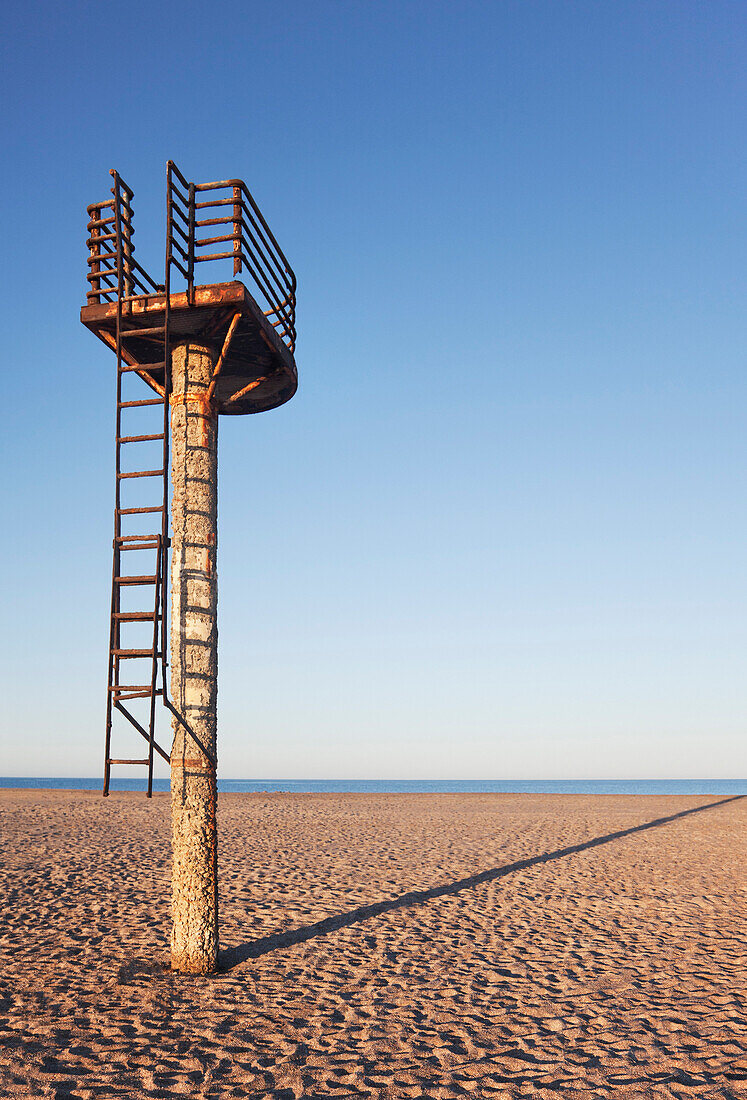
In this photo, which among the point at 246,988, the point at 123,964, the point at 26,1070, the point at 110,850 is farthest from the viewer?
the point at 110,850

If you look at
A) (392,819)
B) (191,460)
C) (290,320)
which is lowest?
(392,819)

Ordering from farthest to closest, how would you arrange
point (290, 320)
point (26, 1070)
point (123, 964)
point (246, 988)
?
point (290, 320) → point (123, 964) → point (246, 988) → point (26, 1070)

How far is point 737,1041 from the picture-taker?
734 centimetres

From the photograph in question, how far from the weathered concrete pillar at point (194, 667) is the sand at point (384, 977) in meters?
0.79

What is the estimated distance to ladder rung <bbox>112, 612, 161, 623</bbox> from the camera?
8.07 metres

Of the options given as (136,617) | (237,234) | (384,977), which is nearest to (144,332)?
(237,234)

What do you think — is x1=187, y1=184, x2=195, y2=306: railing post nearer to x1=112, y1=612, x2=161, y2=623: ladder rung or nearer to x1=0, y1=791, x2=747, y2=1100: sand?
x1=112, y1=612, x2=161, y2=623: ladder rung

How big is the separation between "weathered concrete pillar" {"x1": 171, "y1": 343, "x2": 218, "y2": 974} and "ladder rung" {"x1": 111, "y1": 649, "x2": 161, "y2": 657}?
821mm

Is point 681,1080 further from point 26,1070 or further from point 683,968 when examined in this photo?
point 26,1070

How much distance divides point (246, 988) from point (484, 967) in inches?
117

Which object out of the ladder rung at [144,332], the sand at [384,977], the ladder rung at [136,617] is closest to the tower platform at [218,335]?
the ladder rung at [144,332]

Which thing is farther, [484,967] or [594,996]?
[484,967]

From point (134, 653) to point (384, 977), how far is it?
15.7ft

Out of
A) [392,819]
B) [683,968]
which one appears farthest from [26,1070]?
[392,819]
